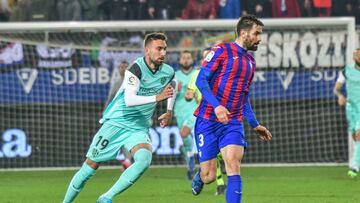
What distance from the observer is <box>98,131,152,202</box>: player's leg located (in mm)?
10109

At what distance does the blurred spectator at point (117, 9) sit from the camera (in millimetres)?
20859

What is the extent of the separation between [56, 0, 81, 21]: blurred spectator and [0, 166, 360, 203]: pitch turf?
3.60m

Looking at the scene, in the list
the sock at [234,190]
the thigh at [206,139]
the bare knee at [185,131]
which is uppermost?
the thigh at [206,139]

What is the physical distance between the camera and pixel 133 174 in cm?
1019

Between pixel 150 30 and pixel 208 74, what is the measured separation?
30.4 ft

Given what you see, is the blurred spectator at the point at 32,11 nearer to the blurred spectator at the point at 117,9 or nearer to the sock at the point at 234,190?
the blurred spectator at the point at 117,9

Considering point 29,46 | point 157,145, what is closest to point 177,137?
point 157,145

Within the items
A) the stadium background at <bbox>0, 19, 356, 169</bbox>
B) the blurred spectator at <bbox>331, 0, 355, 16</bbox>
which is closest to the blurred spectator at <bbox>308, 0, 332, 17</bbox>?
the blurred spectator at <bbox>331, 0, 355, 16</bbox>

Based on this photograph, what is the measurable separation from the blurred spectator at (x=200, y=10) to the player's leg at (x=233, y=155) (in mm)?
10899

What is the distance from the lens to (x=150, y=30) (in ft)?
63.2

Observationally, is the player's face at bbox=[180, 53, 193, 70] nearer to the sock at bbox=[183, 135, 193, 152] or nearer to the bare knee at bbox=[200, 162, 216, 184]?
the sock at bbox=[183, 135, 193, 152]

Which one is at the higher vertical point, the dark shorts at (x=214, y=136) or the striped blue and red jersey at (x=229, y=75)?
the striped blue and red jersey at (x=229, y=75)

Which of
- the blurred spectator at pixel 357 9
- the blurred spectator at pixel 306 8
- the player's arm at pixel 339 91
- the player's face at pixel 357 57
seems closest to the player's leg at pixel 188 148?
the player's arm at pixel 339 91

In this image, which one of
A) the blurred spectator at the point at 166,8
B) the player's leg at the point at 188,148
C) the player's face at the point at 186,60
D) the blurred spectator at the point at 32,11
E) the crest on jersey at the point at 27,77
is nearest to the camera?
the player's leg at the point at 188,148
